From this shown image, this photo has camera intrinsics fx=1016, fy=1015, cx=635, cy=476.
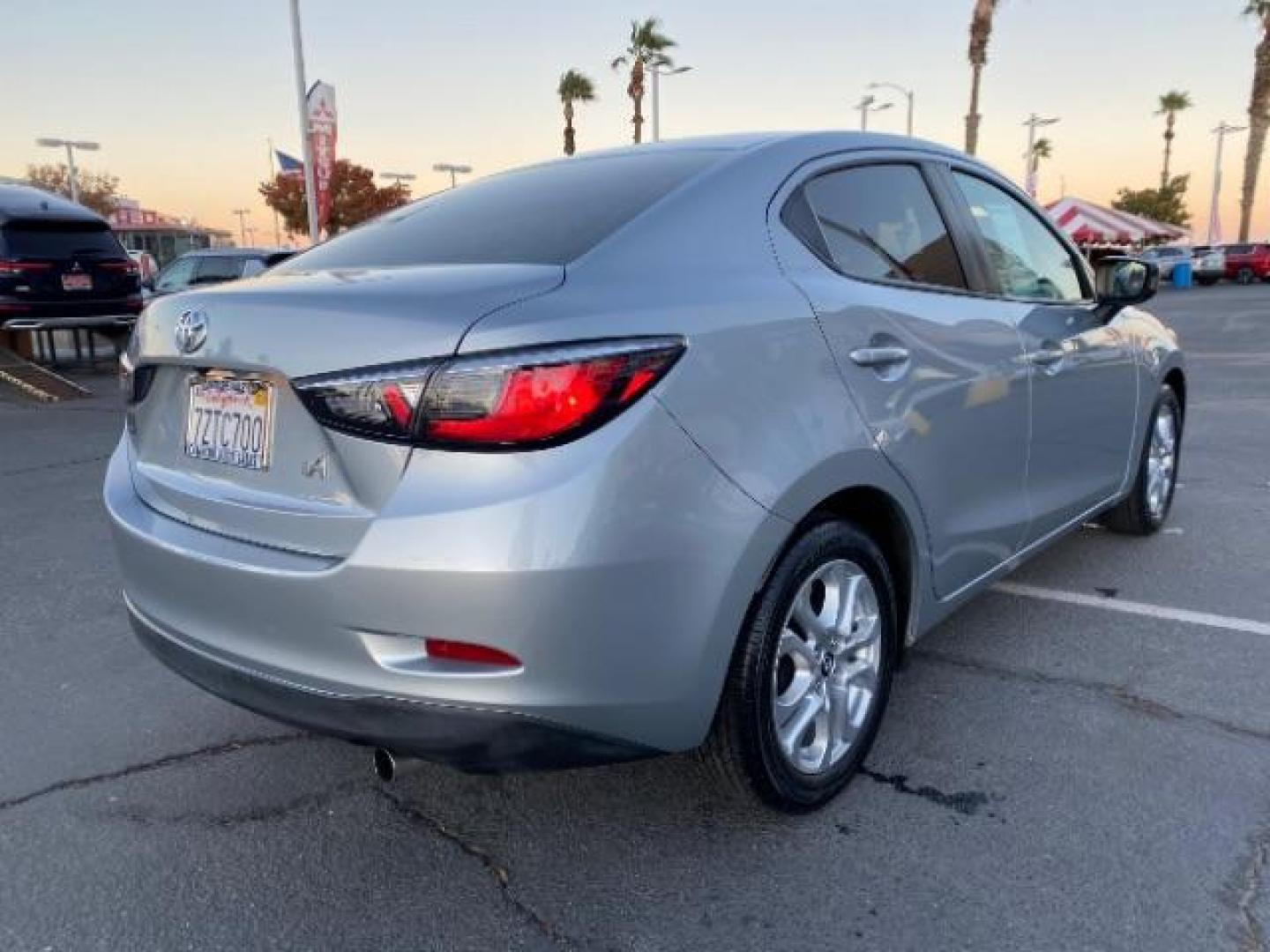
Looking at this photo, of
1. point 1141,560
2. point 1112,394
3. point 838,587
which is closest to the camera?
point 838,587

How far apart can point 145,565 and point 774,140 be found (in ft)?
6.23

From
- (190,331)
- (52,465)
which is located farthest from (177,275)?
(190,331)

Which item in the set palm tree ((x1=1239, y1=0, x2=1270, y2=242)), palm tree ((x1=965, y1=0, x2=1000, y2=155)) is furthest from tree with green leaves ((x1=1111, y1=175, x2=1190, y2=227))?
palm tree ((x1=965, y1=0, x2=1000, y2=155))

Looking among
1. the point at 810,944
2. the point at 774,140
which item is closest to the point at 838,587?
the point at 810,944

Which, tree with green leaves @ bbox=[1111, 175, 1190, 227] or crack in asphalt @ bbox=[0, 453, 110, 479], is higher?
tree with green leaves @ bbox=[1111, 175, 1190, 227]

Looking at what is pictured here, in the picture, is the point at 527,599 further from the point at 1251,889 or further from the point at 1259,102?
the point at 1259,102

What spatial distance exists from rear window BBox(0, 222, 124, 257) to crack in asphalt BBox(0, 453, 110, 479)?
18.5ft

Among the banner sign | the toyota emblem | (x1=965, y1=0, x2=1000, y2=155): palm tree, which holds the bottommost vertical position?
the toyota emblem

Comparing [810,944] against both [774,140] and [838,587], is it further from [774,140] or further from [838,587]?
[774,140]

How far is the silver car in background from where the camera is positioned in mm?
1858

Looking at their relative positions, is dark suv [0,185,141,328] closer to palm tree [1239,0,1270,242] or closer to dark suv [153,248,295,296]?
dark suv [153,248,295,296]

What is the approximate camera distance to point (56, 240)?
39.3 ft

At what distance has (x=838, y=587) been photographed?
99.0 inches

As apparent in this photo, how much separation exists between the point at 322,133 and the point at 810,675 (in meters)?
19.0
